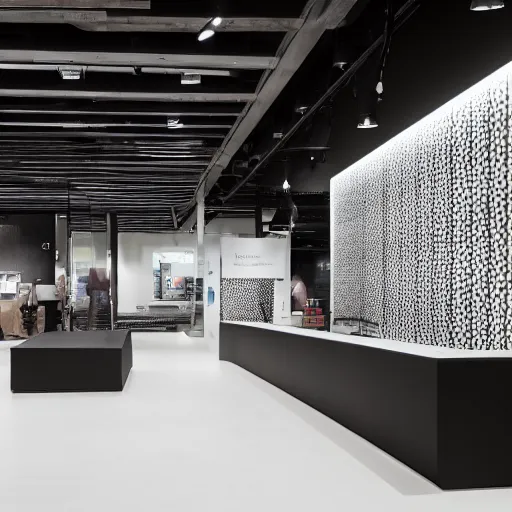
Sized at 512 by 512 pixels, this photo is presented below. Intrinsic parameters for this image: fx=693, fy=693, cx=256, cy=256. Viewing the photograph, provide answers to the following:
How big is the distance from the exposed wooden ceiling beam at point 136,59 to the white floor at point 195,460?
7.91ft

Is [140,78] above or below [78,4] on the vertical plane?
above

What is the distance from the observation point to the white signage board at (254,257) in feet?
32.8

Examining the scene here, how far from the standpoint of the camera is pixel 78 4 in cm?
397

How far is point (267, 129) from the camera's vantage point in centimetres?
798

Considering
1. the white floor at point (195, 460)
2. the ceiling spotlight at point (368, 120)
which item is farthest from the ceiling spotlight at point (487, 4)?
the white floor at point (195, 460)

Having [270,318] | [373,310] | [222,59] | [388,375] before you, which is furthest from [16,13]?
[270,318]

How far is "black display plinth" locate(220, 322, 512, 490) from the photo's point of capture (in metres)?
2.62

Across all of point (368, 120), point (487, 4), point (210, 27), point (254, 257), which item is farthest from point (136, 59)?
point (254, 257)

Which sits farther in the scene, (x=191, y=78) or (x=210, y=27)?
(x=191, y=78)

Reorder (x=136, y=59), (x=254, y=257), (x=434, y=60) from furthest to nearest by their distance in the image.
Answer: (x=254, y=257) → (x=136, y=59) → (x=434, y=60)

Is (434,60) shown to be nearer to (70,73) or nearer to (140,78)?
(140,78)

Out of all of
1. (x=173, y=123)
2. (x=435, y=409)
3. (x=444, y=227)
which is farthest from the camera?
(x=173, y=123)

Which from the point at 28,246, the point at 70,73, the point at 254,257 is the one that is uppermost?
the point at 70,73

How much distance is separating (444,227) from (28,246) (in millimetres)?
10362
